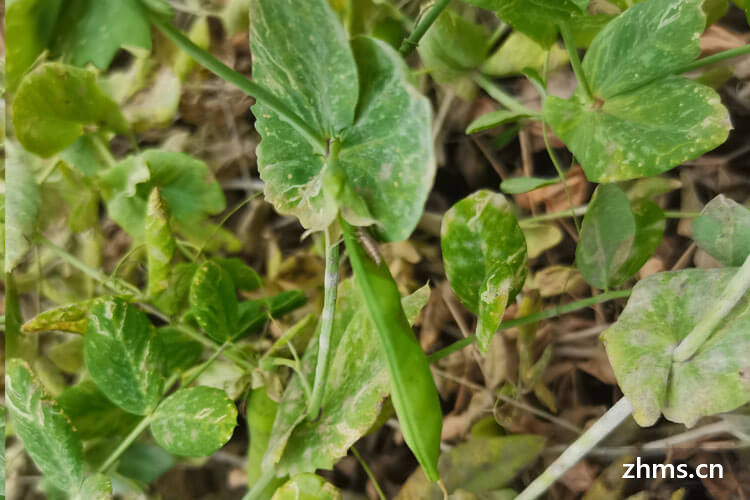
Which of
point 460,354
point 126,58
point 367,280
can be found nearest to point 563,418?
point 460,354

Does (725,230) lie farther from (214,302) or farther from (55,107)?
(55,107)

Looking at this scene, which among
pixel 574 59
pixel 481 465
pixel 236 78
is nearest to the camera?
pixel 236 78

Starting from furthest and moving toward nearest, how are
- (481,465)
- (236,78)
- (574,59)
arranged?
(481,465) < (574,59) < (236,78)

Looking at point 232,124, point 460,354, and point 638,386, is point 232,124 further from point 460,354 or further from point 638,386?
point 638,386

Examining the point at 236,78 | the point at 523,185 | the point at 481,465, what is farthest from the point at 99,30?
the point at 481,465

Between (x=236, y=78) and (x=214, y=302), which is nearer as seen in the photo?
(x=236, y=78)

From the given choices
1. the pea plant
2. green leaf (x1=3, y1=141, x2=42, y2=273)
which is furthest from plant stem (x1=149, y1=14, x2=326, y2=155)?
green leaf (x1=3, y1=141, x2=42, y2=273)

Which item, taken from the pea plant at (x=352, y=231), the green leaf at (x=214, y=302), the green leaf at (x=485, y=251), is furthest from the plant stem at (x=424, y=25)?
the green leaf at (x=214, y=302)
